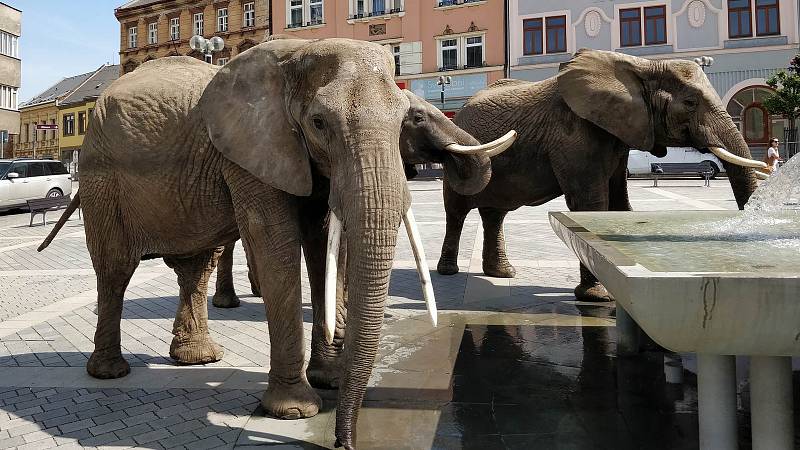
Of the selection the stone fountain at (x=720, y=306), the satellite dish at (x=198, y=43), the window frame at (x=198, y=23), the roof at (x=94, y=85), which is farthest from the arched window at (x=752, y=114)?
the roof at (x=94, y=85)

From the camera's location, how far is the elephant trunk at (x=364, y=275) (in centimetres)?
265

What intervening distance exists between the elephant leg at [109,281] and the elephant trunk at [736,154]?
15.1ft

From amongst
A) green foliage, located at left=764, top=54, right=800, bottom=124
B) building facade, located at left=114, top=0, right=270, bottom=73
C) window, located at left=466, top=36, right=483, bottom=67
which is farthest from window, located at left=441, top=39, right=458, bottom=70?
green foliage, located at left=764, top=54, right=800, bottom=124

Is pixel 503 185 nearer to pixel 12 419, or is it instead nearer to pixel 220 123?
pixel 220 123

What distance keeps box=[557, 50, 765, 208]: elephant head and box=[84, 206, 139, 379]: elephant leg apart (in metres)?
3.96

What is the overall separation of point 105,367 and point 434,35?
31762mm

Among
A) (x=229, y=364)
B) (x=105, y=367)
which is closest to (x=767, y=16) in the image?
(x=229, y=364)

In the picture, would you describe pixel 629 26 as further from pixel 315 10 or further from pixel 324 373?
pixel 324 373

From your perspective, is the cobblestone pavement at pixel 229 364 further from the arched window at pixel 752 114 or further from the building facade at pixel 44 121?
the building facade at pixel 44 121

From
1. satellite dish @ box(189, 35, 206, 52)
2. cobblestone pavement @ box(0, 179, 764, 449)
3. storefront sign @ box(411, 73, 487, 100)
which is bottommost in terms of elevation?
cobblestone pavement @ box(0, 179, 764, 449)

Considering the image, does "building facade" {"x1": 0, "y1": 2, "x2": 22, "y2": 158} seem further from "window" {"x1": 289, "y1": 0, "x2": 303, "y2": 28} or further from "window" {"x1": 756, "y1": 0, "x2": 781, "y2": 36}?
"window" {"x1": 756, "y1": 0, "x2": 781, "y2": 36}

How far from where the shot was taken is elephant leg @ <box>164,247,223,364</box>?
14.7ft

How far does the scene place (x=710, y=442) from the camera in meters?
2.44

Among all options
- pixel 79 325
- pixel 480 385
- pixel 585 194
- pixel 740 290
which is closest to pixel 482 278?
pixel 585 194
